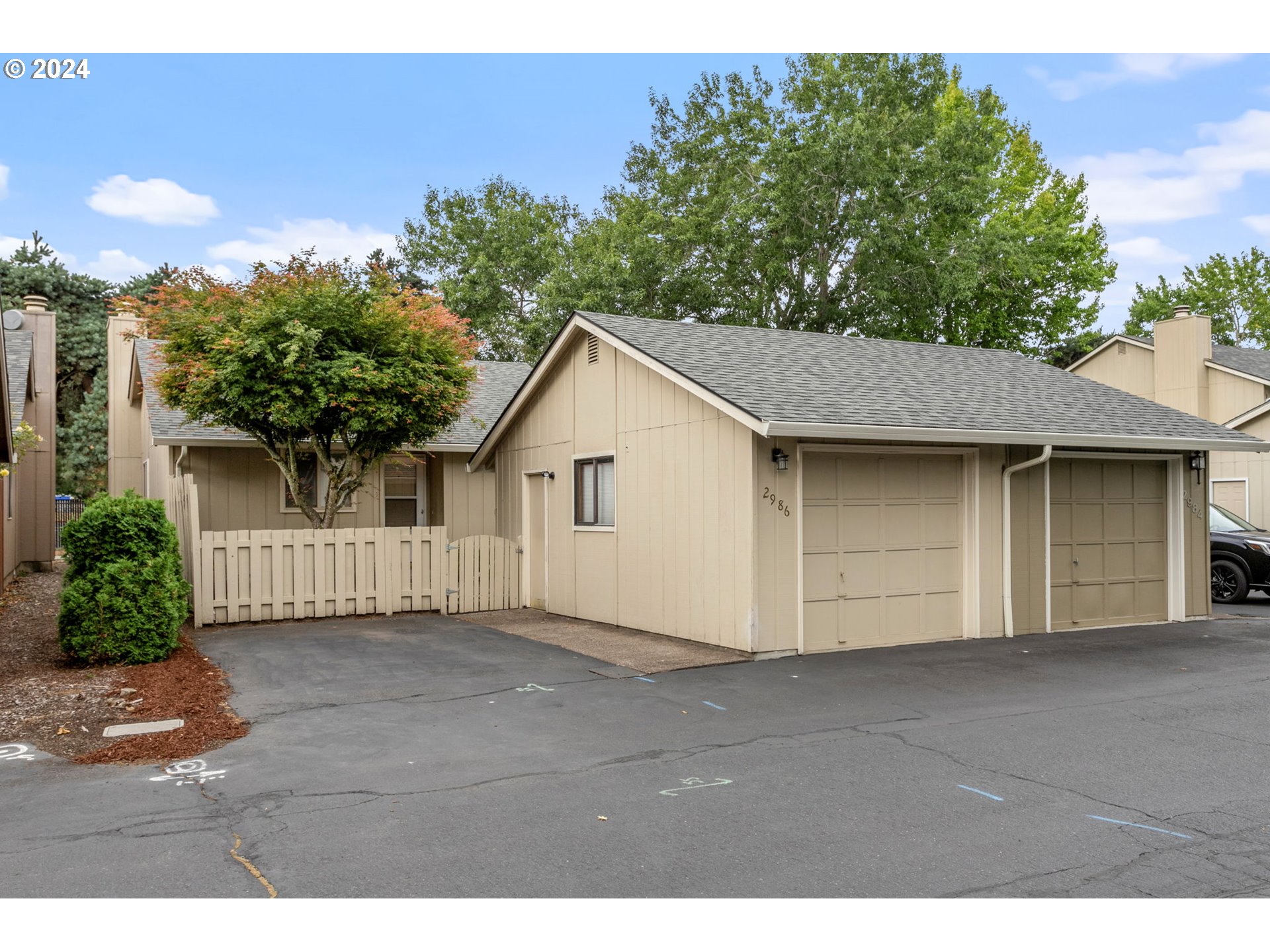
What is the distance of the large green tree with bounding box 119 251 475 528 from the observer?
457 inches

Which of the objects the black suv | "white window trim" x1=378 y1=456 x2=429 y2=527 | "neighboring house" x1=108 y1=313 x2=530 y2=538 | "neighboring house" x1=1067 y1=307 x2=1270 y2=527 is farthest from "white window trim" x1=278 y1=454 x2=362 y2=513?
"neighboring house" x1=1067 y1=307 x2=1270 y2=527

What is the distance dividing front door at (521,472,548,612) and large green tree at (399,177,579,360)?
55.1 ft

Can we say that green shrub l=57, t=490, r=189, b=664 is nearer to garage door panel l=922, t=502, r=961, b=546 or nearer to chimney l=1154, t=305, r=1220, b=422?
garage door panel l=922, t=502, r=961, b=546

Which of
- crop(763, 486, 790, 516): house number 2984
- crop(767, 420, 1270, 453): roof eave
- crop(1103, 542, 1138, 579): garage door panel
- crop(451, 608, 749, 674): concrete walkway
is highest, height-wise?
crop(767, 420, 1270, 453): roof eave

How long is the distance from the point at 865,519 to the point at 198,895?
7.99 metres

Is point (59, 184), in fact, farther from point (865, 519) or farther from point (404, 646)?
point (865, 519)

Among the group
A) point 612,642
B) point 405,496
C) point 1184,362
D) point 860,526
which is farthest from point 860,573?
point 1184,362

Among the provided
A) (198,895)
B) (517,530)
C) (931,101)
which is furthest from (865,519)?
(931,101)

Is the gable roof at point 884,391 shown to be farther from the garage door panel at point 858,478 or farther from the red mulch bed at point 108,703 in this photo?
the red mulch bed at point 108,703

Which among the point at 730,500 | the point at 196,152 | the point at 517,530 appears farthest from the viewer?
the point at 196,152

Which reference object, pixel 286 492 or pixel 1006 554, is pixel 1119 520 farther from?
pixel 286 492

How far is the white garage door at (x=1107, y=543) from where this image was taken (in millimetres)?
11664

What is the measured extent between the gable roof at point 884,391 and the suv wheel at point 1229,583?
3.58 meters

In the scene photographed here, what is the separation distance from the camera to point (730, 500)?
31.9 ft
